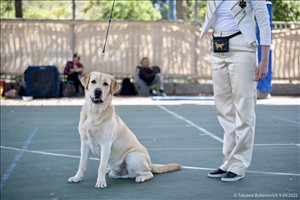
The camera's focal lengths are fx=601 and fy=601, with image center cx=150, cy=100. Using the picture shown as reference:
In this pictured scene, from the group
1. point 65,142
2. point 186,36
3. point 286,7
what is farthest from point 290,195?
point 286,7

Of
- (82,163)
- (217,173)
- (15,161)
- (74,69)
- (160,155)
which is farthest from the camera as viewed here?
(74,69)

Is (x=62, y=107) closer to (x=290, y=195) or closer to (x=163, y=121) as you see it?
(x=163, y=121)

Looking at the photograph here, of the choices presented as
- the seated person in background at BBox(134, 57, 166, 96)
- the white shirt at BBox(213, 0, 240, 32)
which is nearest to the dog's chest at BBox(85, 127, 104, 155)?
the white shirt at BBox(213, 0, 240, 32)

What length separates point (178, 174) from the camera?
6.77 metres

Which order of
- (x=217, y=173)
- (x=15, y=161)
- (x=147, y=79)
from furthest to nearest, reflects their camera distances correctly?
(x=147, y=79), (x=15, y=161), (x=217, y=173)

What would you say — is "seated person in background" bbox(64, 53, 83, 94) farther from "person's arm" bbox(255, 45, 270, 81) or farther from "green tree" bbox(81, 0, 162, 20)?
"green tree" bbox(81, 0, 162, 20)

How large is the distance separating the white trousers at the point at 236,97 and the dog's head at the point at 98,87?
3.72 feet

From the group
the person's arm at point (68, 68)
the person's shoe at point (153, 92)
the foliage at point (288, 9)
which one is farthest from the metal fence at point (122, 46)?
the foliage at point (288, 9)

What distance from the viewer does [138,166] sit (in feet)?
20.9

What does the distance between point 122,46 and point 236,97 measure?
14.3 metres

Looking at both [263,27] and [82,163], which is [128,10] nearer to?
[82,163]

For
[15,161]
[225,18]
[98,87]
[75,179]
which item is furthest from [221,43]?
[15,161]

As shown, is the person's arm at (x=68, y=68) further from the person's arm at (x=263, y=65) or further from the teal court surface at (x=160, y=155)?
the person's arm at (x=263, y=65)

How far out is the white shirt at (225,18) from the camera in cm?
621
